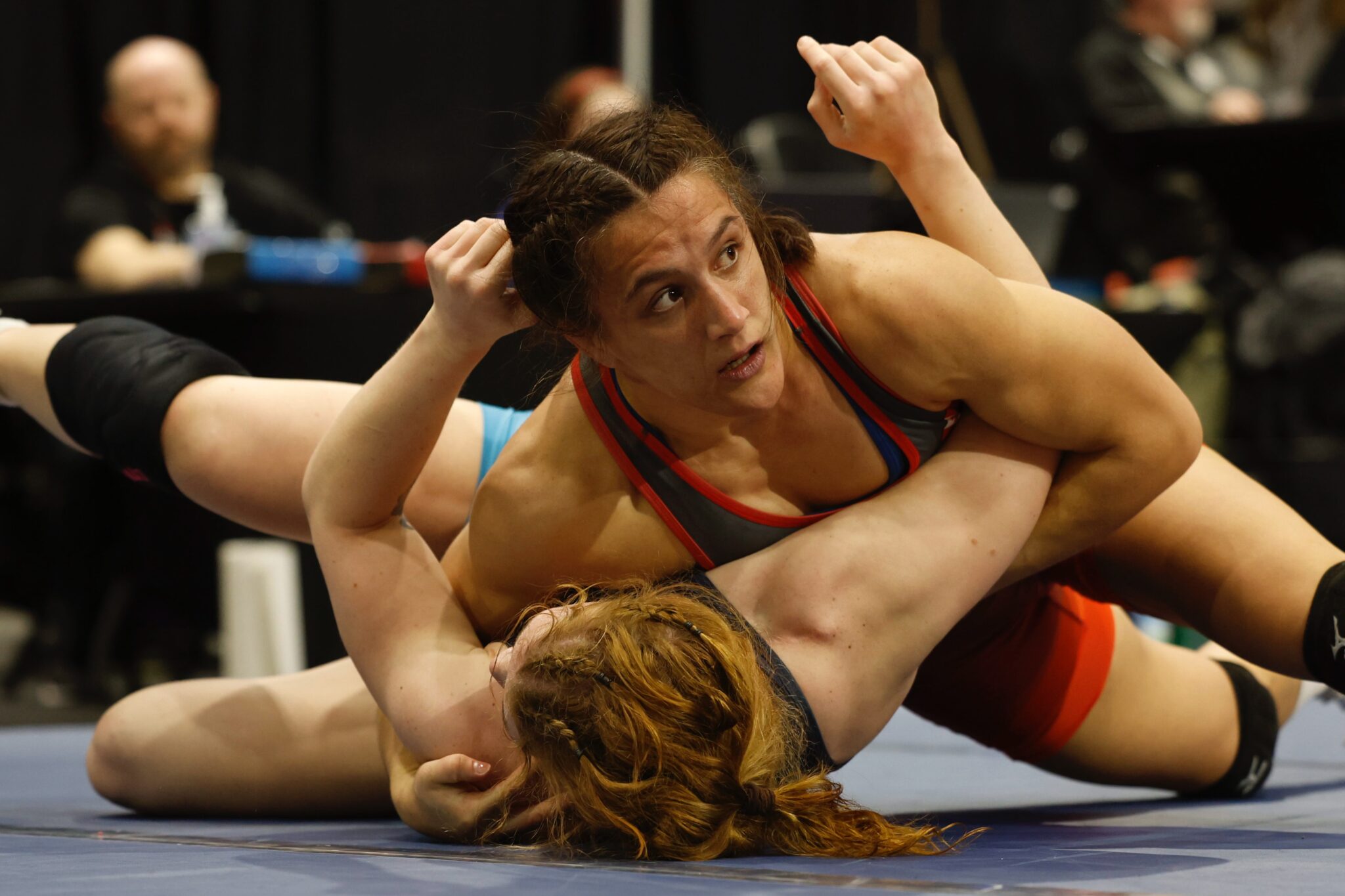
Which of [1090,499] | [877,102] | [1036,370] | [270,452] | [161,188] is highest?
[161,188]

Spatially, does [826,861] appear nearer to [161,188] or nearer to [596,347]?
[596,347]

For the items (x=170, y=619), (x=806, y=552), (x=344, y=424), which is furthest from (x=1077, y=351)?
(x=170, y=619)

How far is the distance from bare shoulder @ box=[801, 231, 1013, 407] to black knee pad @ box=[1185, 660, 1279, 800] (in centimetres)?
71

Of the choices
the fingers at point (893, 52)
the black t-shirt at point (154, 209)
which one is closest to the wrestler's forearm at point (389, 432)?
the fingers at point (893, 52)

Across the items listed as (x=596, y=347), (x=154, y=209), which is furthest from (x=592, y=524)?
(x=154, y=209)

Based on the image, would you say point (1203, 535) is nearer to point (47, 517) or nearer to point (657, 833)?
point (657, 833)

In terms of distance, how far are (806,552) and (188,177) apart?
3103 millimetres

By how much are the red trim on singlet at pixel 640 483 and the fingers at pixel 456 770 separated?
0.97 feet

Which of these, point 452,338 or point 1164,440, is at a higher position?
point 452,338

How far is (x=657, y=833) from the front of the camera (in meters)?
1.43

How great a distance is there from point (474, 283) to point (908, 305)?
410 millimetres

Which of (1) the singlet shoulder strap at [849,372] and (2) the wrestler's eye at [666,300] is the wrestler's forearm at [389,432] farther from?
(1) the singlet shoulder strap at [849,372]

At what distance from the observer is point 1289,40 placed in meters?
5.48

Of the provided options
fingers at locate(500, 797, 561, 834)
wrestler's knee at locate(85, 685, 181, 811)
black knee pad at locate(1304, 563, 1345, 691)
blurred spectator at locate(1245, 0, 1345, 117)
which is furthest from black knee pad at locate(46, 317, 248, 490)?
blurred spectator at locate(1245, 0, 1345, 117)
